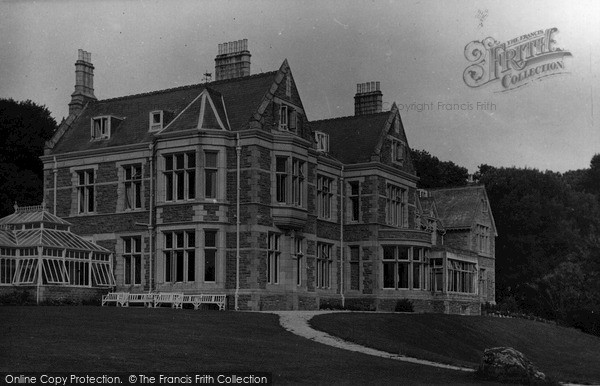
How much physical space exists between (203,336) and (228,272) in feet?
42.0

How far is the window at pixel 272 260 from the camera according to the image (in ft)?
118

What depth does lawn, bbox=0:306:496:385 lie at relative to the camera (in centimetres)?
1716

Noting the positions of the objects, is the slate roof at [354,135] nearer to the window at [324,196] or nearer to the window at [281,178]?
the window at [324,196]

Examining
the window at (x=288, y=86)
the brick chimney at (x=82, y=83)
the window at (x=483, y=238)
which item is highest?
the brick chimney at (x=82, y=83)

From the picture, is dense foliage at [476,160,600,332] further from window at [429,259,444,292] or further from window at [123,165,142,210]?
window at [123,165,142,210]

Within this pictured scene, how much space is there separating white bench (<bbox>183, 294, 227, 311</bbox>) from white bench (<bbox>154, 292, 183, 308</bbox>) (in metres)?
0.24

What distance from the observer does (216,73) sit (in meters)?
41.8

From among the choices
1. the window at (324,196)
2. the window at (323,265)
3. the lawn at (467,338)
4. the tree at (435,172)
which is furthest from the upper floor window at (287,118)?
the tree at (435,172)

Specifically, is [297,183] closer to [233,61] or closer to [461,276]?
[233,61]

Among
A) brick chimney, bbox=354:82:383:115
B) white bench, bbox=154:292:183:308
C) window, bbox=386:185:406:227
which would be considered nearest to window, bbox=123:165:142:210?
white bench, bbox=154:292:183:308

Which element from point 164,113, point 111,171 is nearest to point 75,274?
point 111,171

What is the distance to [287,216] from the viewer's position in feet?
119

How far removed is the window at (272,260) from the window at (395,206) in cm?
1073

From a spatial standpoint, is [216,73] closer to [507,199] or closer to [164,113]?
[164,113]
